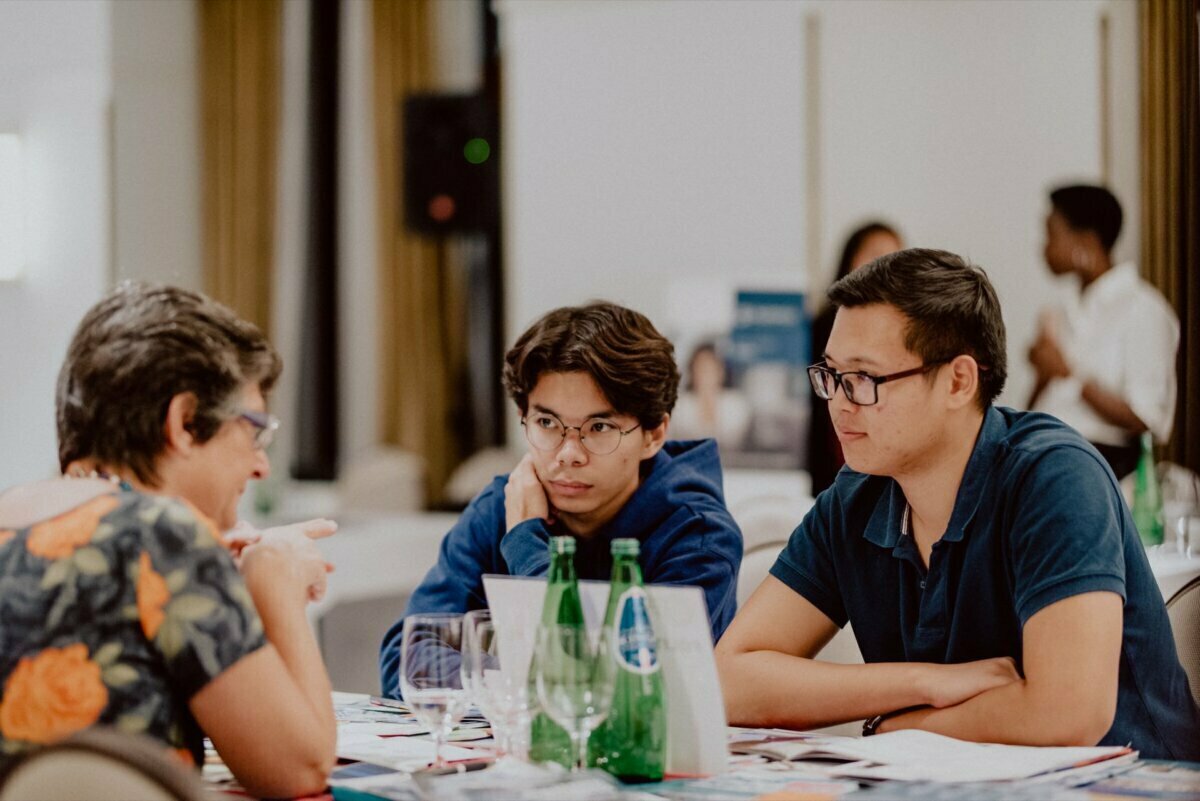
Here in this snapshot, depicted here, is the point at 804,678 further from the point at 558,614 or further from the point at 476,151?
the point at 476,151

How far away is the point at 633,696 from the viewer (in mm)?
1464

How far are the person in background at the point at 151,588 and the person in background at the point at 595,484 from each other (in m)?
0.76

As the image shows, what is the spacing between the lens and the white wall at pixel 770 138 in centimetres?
575

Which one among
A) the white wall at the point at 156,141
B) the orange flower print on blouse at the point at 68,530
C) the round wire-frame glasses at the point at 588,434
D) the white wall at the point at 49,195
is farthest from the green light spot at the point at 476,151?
the orange flower print on blouse at the point at 68,530

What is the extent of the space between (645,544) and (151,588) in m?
1.09

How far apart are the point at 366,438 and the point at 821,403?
7.35 ft

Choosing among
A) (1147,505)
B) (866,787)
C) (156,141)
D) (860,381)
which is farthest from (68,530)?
(156,141)

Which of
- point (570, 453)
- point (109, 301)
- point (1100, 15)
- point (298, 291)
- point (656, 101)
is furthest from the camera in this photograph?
point (298, 291)

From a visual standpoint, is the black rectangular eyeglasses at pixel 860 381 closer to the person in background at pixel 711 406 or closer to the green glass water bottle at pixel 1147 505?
the green glass water bottle at pixel 1147 505

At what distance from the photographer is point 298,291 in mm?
6680

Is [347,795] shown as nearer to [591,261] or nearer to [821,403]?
[821,403]

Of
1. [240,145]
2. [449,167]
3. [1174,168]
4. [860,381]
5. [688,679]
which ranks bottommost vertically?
[688,679]

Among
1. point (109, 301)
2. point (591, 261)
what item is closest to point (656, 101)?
point (591, 261)

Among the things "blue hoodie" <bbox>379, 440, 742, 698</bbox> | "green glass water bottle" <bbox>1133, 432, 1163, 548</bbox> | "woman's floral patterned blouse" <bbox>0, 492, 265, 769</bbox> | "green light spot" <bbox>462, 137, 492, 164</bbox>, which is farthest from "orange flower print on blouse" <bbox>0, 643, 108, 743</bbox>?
"green light spot" <bbox>462, 137, 492, 164</bbox>
